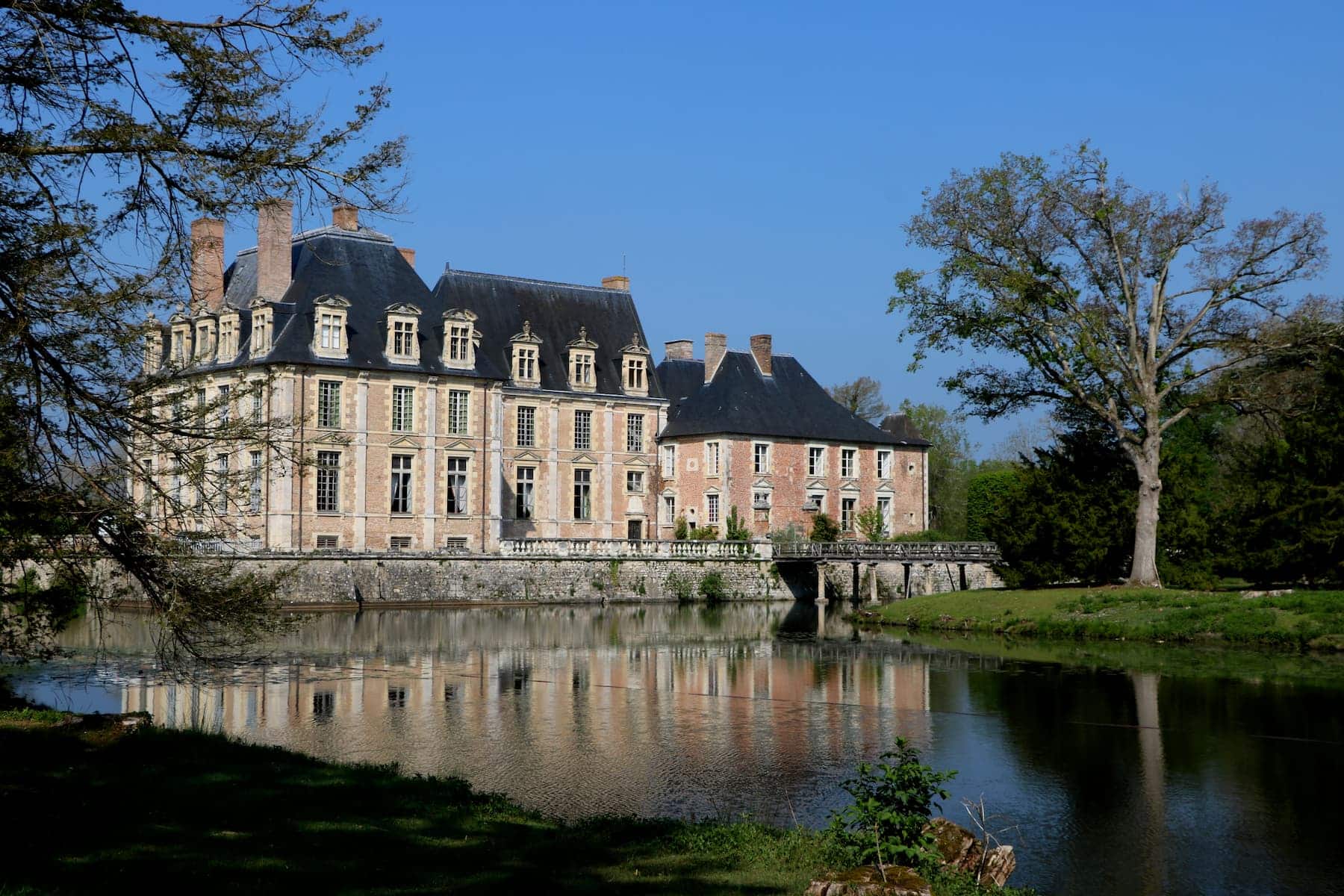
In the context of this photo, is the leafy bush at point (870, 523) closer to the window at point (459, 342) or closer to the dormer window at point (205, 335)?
the window at point (459, 342)

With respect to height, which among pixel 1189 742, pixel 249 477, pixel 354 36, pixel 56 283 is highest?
pixel 354 36

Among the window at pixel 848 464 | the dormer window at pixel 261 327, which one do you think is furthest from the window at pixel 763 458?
the dormer window at pixel 261 327

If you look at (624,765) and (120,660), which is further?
(120,660)

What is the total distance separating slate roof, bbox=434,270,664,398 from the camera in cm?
4188

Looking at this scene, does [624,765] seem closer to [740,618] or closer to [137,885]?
[137,885]

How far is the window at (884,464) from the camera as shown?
47312 millimetres

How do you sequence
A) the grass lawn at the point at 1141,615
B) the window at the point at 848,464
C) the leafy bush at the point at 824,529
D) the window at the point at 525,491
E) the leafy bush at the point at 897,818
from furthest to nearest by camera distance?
1. the window at the point at 848,464
2. the leafy bush at the point at 824,529
3. the window at the point at 525,491
4. the grass lawn at the point at 1141,615
5. the leafy bush at the point at 897,818

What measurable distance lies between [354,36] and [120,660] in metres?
13.4

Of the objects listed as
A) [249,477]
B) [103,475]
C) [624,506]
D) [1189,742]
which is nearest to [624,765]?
[249,477]

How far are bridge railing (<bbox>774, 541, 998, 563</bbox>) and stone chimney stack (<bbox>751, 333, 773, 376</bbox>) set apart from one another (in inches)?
358

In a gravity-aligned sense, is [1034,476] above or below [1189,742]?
above

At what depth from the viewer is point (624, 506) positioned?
4331 centimetres

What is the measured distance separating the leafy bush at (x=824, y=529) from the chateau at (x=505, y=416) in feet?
2.48


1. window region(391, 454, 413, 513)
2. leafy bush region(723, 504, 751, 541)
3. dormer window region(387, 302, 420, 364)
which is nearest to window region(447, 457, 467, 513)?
window region(391, 454, 413, 513)
